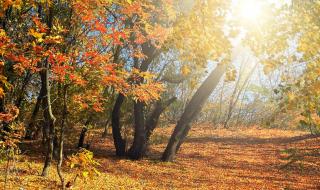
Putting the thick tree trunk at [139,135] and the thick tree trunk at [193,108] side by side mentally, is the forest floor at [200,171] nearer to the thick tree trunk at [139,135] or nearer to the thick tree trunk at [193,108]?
the thick tree trunk at [139,135]

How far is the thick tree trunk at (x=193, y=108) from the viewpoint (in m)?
18.4

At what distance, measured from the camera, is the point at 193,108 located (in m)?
18.8

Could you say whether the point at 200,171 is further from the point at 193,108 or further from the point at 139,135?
the point at 139,135

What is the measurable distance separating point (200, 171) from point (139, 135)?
365 cm

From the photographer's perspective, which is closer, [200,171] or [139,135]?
[200,171]

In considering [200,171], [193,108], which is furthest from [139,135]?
[200,171]

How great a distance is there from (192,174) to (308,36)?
31.0 feet

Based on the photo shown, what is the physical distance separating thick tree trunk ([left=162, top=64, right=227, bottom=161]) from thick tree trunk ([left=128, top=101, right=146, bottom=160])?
1243 millimetres

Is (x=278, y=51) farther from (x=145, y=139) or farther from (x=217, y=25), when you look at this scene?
(x=145, y=139)

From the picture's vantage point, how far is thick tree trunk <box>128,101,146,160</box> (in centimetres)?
1938

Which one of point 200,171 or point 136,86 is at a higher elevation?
A: point 136,86

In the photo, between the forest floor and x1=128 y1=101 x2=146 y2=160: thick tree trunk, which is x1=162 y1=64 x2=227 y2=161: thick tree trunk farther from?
x1=128 y1=101 x2=146 y2=160: thick tree trunk

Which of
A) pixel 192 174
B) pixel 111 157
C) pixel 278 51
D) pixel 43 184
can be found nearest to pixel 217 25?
pixel 278 51

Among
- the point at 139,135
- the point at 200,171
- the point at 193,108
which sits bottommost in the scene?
the point at 200,171
